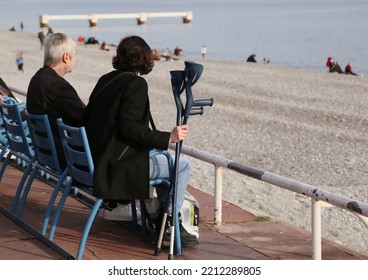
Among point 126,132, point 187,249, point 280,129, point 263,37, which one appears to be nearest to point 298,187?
point 187,249

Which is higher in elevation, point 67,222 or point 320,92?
point 67,222

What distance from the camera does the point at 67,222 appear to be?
6008 mm

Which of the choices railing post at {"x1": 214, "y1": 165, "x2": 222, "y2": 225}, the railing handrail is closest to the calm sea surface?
railing post at {"x1": 214, "y1": 165, "x2": 222, "y2": 225}

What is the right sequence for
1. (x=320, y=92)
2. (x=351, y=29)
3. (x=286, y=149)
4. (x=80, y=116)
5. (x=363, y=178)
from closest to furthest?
(x=80, y=116) → (x=363, y=178) → (x=286, y=149) → (x=320, y=92) → (x=351, y=29)

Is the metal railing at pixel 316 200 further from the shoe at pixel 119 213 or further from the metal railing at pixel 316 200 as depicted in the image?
the shoe at pixel 119 213

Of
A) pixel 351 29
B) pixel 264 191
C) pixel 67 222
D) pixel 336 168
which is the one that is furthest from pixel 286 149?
pixel 351 29

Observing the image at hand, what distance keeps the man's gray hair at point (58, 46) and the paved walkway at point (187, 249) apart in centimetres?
115

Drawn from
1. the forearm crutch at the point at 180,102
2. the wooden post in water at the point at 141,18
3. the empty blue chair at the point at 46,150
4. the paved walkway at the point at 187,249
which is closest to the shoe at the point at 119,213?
the paved walkway at the point at 187,249

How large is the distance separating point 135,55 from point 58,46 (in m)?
0.92

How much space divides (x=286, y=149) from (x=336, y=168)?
2.31m

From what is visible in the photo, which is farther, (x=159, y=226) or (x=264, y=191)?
(x=264, y=191)

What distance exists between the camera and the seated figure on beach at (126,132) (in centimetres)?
485

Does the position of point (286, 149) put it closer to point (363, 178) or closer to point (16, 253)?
point (363, 178)

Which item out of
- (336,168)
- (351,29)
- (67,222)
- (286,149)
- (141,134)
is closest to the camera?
(141,134)
